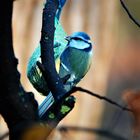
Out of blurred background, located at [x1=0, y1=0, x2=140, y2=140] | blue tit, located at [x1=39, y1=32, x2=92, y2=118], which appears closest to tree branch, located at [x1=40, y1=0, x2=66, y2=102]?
blue tit, located at [x1=39, y1=32, x2=92, y2=118]

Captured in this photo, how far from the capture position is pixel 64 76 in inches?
38.3

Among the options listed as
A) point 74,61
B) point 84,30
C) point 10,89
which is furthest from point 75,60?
point 84,30

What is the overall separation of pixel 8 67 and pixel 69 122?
216 centimetres

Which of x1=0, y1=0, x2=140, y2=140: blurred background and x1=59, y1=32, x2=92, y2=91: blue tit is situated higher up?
x1=59, y1=32, x2=92, y2=91: blue tit

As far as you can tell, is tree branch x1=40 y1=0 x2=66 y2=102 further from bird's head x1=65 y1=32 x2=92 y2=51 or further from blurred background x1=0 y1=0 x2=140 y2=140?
blurred background x1=0 y1=0 x2=140 y2=140

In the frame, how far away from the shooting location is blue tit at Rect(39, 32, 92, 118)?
3.20ft

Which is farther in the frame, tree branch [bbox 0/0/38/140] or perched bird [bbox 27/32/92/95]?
perched bird [bbox 27/32/92/95]

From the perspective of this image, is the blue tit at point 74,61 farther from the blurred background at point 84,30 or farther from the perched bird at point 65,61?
the blurred background at point 84,30

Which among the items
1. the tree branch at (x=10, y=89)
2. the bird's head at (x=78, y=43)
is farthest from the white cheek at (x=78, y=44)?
the tree branch at (x=10, y=89)

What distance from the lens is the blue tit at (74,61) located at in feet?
3.20

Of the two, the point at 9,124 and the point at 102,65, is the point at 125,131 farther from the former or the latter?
the point at 9,124

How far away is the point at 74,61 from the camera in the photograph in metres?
0.99

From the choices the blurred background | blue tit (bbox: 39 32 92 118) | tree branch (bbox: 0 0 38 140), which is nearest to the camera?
tree branch (bbox: 0 0 38 140)

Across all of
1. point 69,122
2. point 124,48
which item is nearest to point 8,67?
point 69,122
